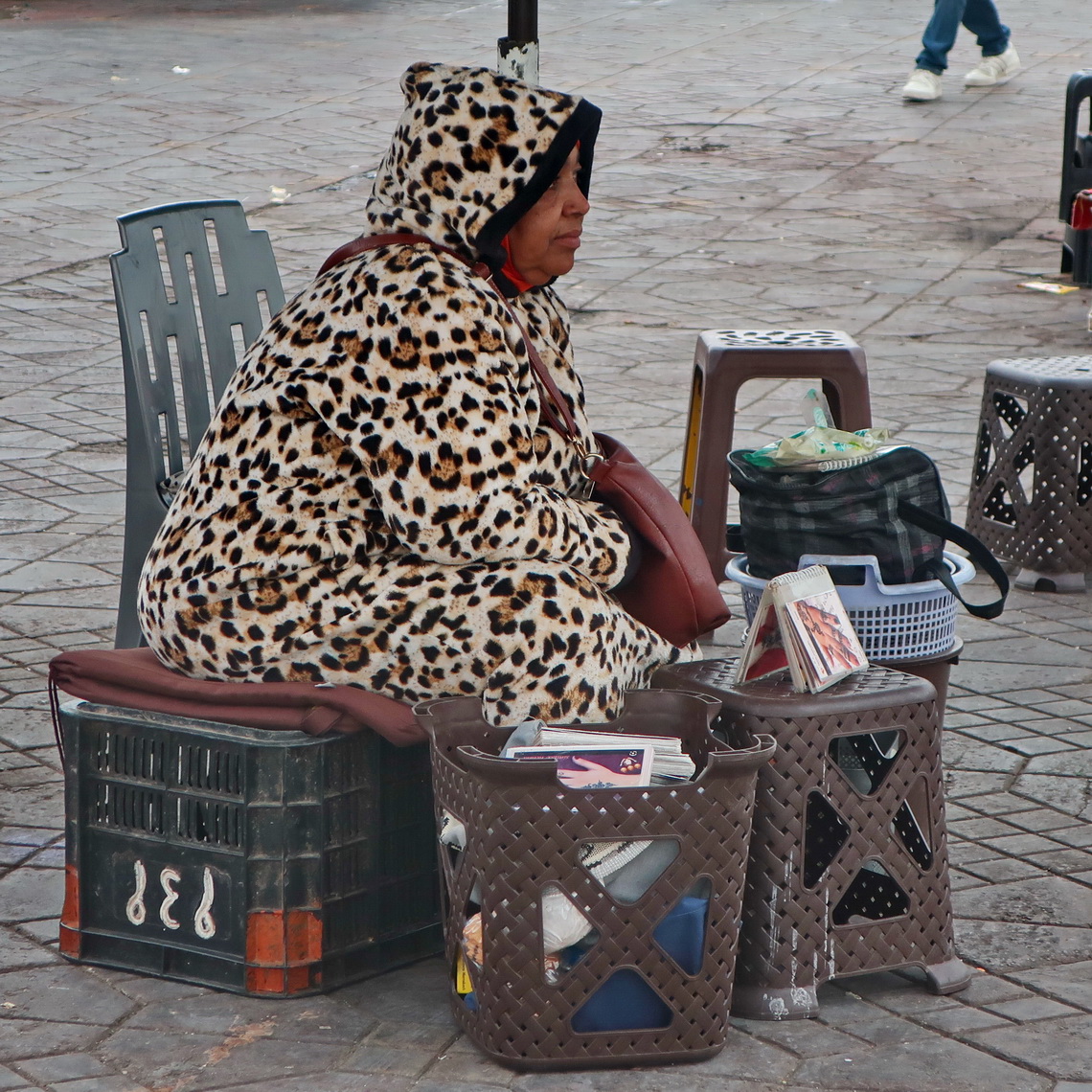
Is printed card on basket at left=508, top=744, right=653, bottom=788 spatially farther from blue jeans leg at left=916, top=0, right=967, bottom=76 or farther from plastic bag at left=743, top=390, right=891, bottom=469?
blue jeans leg at left=916, top=0, right=967, bottom=76

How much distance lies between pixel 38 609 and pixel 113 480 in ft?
4.20

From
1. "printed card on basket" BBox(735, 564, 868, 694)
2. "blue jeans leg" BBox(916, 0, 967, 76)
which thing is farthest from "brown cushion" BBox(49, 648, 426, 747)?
"blue jeans leg" BBox(916, 0, 967, 76)

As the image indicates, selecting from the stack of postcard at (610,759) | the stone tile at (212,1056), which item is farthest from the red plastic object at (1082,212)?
the stone tile at (212,1056)

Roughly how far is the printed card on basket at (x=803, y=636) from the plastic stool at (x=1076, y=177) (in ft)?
20.6

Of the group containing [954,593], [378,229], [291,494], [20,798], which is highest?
[378,229]

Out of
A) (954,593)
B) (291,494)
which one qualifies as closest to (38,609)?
(291,494)

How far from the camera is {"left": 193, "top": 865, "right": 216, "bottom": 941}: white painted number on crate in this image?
295cm

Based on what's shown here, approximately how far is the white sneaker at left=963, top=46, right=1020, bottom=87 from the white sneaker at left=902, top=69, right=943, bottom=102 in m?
0.63

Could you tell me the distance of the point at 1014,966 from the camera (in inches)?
121

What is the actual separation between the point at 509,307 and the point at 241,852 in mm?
1028

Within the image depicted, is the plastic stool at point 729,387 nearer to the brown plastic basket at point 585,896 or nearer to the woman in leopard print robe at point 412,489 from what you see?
the woman in leopard print robe at point 412,489

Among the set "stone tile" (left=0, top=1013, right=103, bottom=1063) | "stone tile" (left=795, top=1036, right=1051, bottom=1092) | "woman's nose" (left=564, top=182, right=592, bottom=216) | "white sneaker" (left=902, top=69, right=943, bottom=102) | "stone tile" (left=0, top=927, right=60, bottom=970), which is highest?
"woman's nose" (left=564, top=182, right=592, bottom=216)

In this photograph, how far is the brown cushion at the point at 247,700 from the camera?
286 centimetres

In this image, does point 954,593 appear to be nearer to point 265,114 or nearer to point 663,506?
point 663,506
